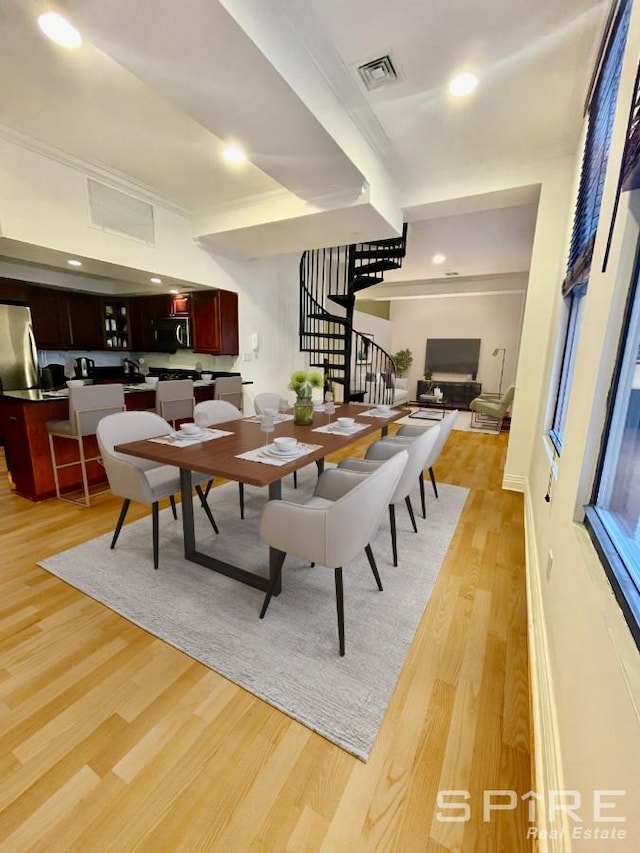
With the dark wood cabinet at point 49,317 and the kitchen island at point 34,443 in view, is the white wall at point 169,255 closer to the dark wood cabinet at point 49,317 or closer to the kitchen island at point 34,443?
the dark wood cabinet at point 49,317

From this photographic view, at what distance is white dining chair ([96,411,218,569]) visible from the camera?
2.07m

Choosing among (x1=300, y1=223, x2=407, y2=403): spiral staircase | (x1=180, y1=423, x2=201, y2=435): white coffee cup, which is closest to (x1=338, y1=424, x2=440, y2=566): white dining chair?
(x1=180, y1=423, x2=201, y2=435): white coffee cup

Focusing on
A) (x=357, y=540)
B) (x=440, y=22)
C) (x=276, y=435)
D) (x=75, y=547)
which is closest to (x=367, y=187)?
(x=440, y=22)

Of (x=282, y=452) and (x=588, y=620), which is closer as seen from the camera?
(x=588, y=620)

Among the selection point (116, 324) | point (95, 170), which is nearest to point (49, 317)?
point (116, 324)

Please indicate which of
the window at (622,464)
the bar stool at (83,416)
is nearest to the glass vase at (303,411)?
the bar stool at (83,416)

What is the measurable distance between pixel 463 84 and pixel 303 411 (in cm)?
233

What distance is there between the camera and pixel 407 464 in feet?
7.03

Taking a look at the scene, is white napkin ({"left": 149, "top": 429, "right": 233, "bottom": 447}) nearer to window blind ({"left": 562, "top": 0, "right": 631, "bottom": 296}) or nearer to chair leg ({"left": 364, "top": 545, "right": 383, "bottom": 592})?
chair leg ({"left": 364, "top": 545, "right": 383, "bottom": 592})

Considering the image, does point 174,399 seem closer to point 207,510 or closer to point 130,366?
point 207,510

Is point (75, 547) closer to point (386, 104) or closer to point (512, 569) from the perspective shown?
point (512, 569)

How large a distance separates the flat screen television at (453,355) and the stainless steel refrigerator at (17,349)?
8638 mm

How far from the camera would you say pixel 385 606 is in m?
1.91

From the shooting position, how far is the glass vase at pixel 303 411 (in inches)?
110
